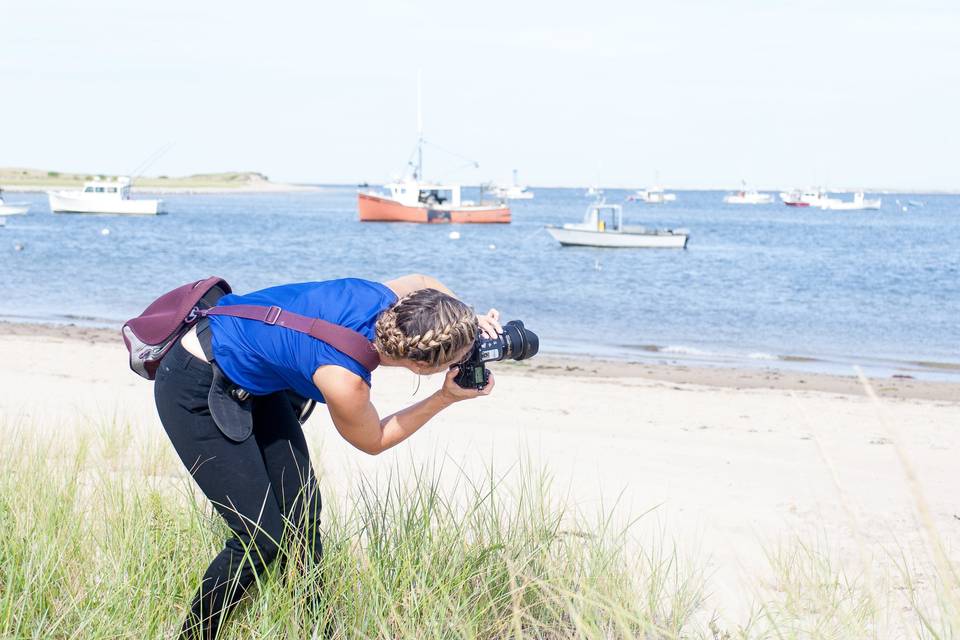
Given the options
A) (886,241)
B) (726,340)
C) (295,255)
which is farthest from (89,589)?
(886,241)

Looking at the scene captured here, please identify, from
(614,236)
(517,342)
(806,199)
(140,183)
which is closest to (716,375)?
(517,342)

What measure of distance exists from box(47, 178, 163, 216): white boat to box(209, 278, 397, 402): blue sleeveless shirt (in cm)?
5957

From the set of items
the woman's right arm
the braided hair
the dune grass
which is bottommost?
the dune grass

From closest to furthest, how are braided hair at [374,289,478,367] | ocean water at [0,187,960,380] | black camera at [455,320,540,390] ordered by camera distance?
braided hair at [374,289,478,367] → black camera at [455,320,540,390] → ocean water at [0,187,960,380]

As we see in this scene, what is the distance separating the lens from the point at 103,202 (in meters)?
59.5

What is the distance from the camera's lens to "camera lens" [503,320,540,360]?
3021 mm

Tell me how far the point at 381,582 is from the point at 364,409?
0.57 meters

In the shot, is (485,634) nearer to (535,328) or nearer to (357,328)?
(357,328)

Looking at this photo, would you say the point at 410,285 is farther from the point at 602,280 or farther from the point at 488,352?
the point at 602,280

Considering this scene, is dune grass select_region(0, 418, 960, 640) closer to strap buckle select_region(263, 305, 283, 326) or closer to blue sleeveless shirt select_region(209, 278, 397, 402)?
blue sleeveless shirt select_region(209, 278, 397, 402)

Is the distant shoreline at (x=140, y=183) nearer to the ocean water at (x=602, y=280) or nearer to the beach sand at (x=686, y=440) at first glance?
the ocean water at (x=602, y=280)

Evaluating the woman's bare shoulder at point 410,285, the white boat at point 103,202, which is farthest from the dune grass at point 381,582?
the white boat at point 103,202

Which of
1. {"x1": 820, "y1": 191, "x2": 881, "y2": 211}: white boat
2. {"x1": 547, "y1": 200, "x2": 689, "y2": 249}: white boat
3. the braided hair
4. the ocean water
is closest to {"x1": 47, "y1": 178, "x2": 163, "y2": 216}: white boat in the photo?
the ocean water

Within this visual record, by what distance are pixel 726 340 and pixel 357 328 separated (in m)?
15.5
